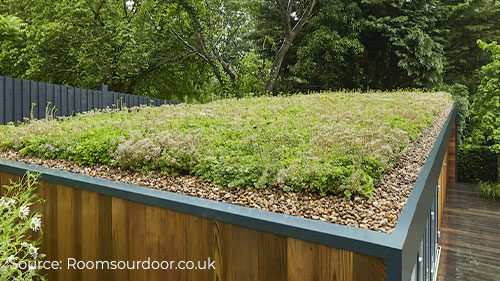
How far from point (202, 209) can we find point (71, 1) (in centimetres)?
1097

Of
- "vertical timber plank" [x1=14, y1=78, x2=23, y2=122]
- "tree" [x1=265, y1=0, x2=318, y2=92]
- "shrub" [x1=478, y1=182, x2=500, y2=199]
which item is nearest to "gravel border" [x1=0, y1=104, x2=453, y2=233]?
"vertical timber plank" [x1=14, y1=78, x2=23, y2=122]

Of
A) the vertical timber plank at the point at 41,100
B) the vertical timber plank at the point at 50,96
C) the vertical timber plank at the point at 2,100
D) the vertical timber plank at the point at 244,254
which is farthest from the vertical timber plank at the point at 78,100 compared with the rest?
the vertical timber plank at the point at 244,254

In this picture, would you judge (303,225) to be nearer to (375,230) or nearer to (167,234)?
(375,230)

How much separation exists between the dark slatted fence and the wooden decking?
5.54m

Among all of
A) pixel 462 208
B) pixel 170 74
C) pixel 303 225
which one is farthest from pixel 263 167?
pixel 170 74

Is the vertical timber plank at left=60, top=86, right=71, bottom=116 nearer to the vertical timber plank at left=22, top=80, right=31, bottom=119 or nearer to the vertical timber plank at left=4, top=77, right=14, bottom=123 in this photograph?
the vertical timber plank at left=22, top=80, right=31, bottom=119

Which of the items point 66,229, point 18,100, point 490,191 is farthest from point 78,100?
point 490,191

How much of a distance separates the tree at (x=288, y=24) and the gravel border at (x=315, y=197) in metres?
8.55

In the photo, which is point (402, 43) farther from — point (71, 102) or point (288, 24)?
point (71, 102)

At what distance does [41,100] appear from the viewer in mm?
5066

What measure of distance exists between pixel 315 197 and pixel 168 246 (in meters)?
0.68

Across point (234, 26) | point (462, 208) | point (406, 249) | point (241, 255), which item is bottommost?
point (462, 208)

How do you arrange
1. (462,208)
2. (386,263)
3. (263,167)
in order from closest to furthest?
(386,263) < (263,167) < (462,208)

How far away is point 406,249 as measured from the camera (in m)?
1.17
